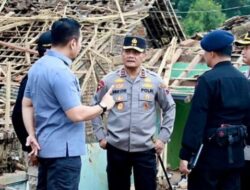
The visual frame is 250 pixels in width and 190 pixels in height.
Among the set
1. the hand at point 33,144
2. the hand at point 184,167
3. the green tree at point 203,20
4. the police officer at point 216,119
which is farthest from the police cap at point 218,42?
the green tree at point 203,20

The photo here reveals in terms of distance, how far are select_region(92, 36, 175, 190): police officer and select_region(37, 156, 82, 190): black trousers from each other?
51.2 inches

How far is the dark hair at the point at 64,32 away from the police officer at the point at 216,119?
3.89 ft

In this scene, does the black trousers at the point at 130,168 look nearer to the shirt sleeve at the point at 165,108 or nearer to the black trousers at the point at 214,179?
the shirt sleeve at the point at 165,108

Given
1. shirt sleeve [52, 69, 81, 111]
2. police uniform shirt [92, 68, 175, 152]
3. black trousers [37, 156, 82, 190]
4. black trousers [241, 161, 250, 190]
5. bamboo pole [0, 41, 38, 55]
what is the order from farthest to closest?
bamboo pole [0, 41, 38, 55] → police uniform shirt [92, 68, 175, 152] → black trousers [241, 161, 250, 190] → black trousers [37, 156, 82, 190] → shirt sleeve [52, 69, 81, 111]

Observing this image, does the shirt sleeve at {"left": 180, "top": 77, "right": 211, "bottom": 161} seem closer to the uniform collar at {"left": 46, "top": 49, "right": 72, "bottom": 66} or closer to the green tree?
the uniform collar at {"left": 46, "top": 49, "right": 72, "bottom": 66}

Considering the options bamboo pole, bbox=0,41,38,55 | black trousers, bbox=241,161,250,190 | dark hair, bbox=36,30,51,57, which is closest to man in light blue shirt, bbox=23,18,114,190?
dark hair, bbox=36,30,51,57

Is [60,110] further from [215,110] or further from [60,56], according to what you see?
[215,110]

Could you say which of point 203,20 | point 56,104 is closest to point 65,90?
point 56,104

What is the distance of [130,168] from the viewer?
6.42 m

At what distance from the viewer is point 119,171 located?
20.9 ft

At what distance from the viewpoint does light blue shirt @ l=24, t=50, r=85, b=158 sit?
4855 mm

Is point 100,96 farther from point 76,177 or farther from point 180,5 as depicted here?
point 180,5

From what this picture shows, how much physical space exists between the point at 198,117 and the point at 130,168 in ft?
4.12

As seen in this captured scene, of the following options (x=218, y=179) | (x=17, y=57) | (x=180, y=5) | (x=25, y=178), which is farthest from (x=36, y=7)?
(x=180, y=5)
